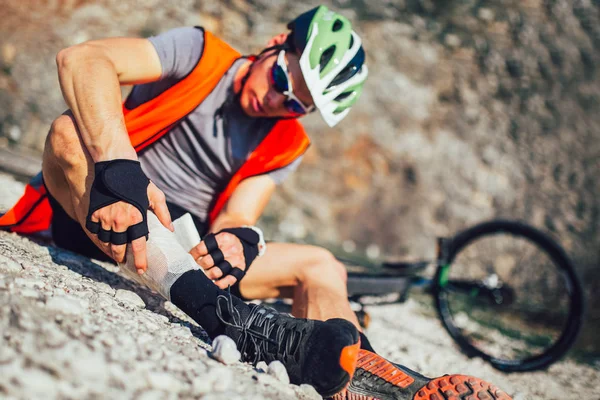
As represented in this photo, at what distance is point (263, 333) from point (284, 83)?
53.1 inches

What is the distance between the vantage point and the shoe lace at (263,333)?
163 cm

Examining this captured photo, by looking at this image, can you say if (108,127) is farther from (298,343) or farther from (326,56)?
(326,56)

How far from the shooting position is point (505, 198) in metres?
6.24

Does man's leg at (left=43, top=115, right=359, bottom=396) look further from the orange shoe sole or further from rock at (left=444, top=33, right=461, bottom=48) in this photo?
rock at (left=444, top=33, right=461, bottom=48)

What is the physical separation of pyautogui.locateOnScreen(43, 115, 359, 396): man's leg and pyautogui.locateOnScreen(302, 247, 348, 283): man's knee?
1.97 feet

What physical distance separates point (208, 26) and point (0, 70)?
2.71 m

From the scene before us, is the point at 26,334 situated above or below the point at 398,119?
below

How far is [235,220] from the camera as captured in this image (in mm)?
2549

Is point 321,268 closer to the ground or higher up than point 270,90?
closer to the ground

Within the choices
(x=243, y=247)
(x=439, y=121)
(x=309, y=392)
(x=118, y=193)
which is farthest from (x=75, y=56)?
(x=439, y=121)

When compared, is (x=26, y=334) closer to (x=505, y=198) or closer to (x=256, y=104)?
(x=256, y=104)

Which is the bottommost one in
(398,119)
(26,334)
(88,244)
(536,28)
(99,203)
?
(88,244)

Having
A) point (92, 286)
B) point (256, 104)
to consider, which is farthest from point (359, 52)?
point (92, 286)

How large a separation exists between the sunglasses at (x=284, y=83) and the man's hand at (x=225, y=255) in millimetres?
772
